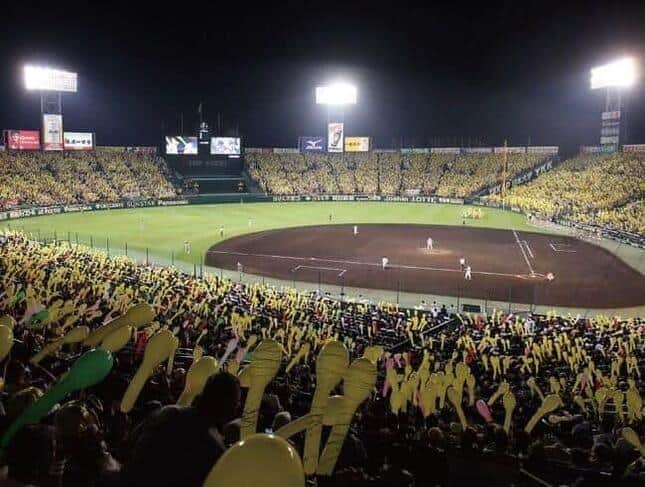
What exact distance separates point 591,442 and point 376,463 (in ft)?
A: 10.2

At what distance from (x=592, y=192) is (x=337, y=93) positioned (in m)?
41.8

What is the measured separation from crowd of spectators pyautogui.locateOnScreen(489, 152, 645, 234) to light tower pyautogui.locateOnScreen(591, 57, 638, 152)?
2.22m

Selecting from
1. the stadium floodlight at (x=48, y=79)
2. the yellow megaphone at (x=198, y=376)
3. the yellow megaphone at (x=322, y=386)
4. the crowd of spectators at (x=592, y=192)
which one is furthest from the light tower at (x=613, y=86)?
the yellow megaphone at (x=322, y=386)

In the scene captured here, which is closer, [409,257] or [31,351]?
[31,351]

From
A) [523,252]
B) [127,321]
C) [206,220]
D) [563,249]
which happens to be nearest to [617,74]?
[563,249]

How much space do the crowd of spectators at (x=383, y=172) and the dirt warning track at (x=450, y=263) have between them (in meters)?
32.2

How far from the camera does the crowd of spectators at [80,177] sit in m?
67.4

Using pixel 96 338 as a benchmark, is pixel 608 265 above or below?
below

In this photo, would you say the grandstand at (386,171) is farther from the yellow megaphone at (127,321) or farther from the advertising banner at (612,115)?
the yellow megaphone at (127,321)

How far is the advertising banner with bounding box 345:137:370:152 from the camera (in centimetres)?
9200

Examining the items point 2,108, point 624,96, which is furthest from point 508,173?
point 2,108

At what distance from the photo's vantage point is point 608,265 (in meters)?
38.8

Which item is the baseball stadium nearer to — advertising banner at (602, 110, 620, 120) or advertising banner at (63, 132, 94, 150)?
advertising banner at (63, 132, 94, 150)

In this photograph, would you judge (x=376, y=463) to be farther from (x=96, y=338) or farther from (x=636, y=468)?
(x=96, y=338)
